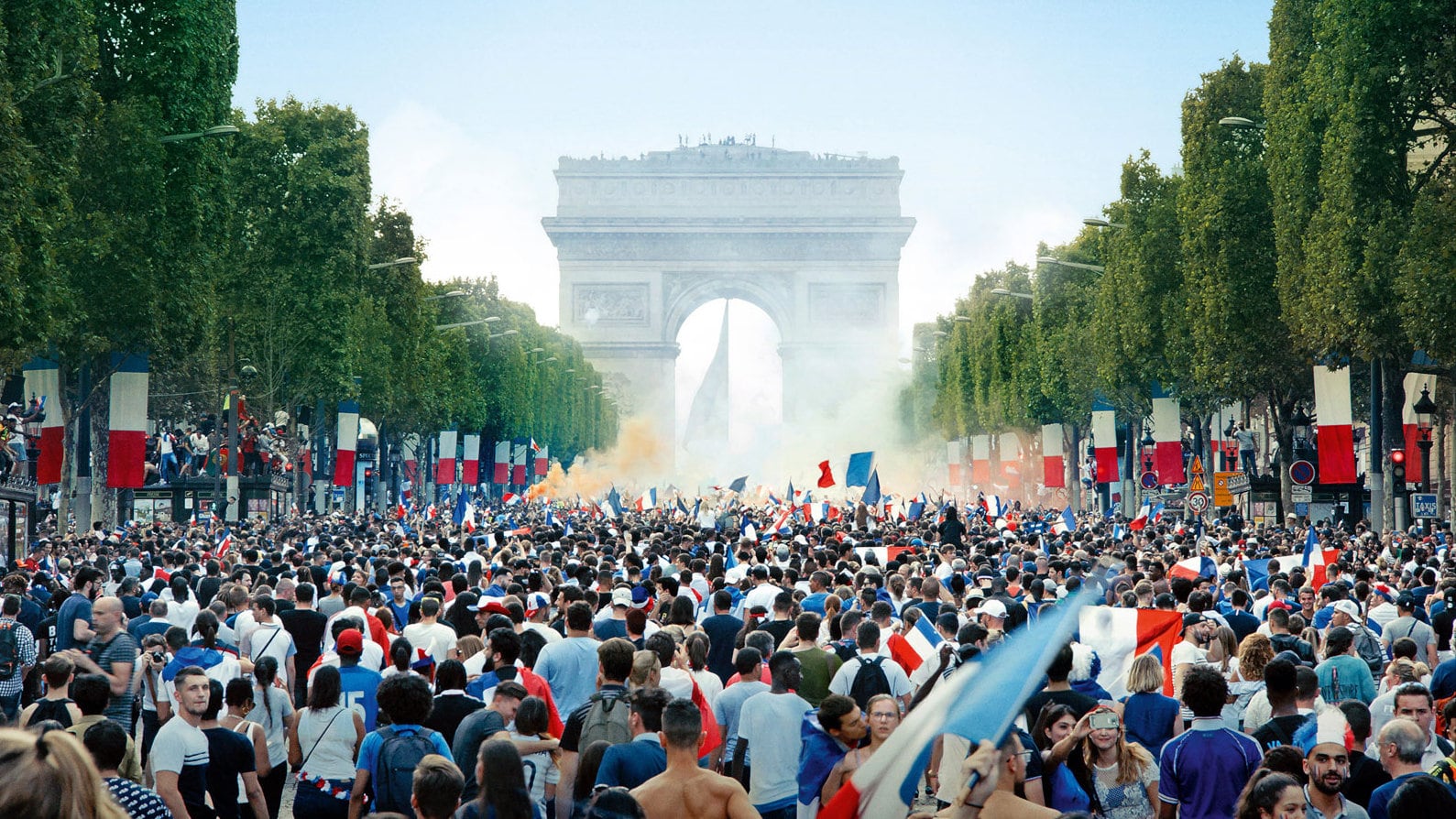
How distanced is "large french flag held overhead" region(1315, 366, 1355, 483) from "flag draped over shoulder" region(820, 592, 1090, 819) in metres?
29.6

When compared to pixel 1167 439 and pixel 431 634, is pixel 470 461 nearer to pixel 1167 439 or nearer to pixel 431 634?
pixel 1167 439

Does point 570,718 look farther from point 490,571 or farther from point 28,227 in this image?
point 28,227

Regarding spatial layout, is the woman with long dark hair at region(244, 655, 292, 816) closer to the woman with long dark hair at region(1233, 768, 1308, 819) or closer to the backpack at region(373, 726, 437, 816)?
the backpack at region(373, 726, 437, 816)

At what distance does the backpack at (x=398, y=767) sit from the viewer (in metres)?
8.41

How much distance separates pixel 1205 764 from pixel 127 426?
29.4 metres

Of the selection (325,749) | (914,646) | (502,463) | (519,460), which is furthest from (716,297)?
(325,749)

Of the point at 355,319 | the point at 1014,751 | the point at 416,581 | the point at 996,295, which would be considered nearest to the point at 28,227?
the point at 416,581

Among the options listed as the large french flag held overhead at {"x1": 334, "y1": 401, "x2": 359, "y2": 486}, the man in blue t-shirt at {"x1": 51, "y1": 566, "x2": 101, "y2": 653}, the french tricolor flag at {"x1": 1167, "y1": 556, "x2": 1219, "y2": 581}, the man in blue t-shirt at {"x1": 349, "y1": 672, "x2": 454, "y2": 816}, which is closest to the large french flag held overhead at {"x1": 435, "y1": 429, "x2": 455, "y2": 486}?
the large french flag held overhead at {"x1": 334, "y1": 401, "x2": 359, "y2": 486}

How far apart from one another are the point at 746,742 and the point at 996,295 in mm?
73759

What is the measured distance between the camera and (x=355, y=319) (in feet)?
164

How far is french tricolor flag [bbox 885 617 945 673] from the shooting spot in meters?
12.1

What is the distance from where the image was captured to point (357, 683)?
34.3 ft

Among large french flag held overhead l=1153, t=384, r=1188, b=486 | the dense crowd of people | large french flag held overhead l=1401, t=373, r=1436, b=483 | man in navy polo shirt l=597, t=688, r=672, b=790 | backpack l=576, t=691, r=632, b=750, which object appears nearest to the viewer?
the dense crowd of people

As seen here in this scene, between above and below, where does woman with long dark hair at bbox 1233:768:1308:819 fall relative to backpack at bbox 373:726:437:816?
above
